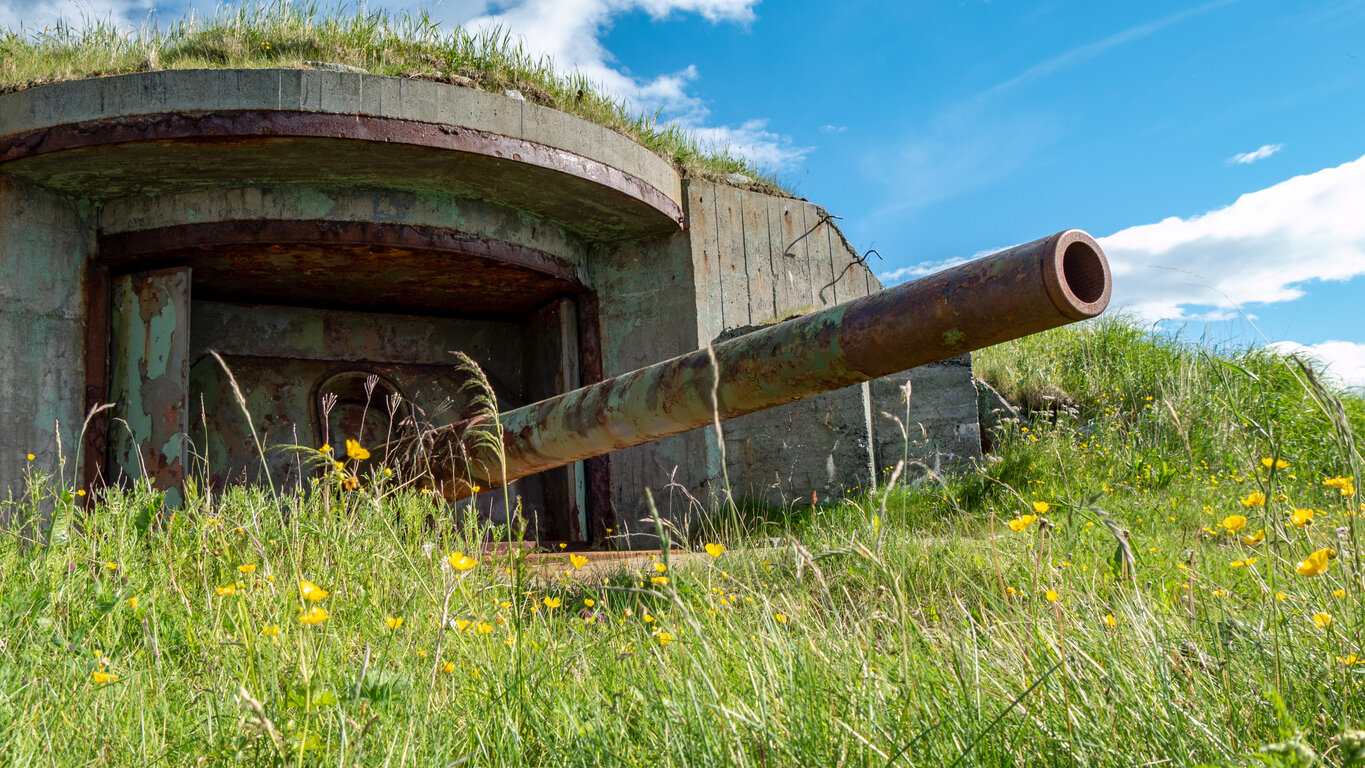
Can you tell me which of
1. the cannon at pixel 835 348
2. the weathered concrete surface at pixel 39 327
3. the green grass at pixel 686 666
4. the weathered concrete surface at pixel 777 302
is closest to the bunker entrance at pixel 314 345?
the weathered concrete surface at pixel 39 327

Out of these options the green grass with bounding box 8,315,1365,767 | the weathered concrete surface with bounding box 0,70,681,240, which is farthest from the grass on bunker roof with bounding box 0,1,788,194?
the green grass with bounding box 8,315,1365,767

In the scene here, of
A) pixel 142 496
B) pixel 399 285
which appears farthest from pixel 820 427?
pixel 142 496

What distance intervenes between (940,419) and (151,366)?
16.4ft

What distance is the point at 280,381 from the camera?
21.6ft

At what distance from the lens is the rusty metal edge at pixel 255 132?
4535 mm


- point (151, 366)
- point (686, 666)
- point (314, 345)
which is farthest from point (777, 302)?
point (686, 666)

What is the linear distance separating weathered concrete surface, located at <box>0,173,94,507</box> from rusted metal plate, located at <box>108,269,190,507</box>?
21 centimetres

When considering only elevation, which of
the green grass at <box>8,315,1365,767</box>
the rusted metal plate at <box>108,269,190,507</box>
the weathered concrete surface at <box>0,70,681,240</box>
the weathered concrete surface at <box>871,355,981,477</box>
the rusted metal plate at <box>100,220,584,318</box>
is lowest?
the green grass at <box>8,315,1365,767</box>

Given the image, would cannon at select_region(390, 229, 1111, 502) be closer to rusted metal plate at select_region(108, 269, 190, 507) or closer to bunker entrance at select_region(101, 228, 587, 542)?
bunker entrance at select_region(101, 228, 587, 542)

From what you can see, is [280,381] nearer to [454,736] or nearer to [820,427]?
Answer: [820,427]

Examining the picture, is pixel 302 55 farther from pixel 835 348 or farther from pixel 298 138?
pixel 835 348

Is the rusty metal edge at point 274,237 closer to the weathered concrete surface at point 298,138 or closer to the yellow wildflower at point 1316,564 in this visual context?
the weathered concrete surface at point 298,138

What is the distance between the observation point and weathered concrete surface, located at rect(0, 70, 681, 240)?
14.9ft

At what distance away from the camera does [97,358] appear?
5301 mm
